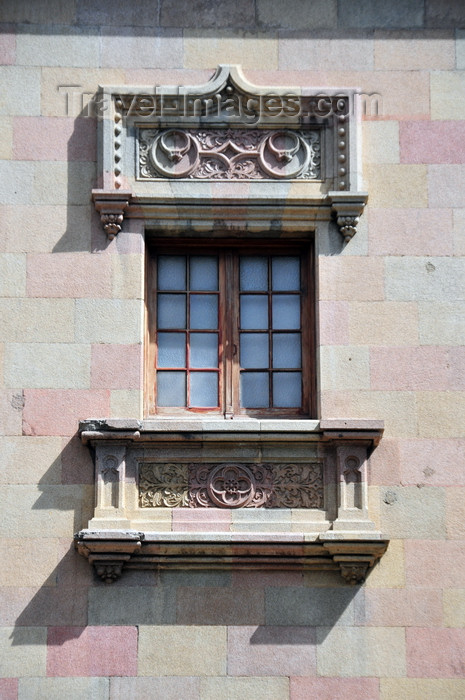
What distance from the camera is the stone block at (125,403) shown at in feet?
37.9

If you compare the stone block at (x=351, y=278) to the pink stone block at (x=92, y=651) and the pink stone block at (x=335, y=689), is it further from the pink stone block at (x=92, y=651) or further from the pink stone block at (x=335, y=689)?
the pink stone block at (x=92, y=651)

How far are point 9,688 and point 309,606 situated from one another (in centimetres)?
280

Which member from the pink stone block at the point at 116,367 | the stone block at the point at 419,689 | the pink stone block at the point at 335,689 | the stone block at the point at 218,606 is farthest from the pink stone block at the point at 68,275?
the stone block at the point at 419,689

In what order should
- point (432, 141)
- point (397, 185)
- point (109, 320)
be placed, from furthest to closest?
1. point (432, 141)
2. point (397, 185)
3. point (109, 320)

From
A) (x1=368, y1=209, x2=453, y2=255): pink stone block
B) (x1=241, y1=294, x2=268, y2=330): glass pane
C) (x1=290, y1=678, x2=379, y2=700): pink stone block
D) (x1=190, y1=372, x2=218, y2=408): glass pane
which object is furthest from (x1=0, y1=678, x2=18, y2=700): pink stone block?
(x1=368, y1=209, x2=453, y2=255): pink stone block

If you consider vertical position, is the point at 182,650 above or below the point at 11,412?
below

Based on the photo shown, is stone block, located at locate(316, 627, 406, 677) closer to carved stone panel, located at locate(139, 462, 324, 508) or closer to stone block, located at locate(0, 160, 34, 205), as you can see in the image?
carved stone panel, located at locate(139, 462, 324, 508)

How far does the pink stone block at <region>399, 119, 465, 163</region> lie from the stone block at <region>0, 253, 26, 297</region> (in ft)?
12.7

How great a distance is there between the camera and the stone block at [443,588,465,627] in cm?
1120

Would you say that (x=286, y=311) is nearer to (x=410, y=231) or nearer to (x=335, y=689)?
(x=410, y=231)

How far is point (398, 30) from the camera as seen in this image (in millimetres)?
12469

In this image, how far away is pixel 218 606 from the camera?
11188mm

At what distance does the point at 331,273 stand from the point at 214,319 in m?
1.26

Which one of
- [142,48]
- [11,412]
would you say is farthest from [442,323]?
[11,412]
